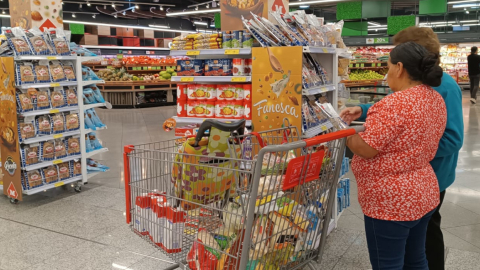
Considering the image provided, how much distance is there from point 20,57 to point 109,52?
51.4 ft

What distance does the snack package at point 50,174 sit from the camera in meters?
4.61

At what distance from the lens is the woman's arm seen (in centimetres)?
174

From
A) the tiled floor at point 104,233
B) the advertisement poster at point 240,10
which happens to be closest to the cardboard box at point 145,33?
the tiled floor at point 104,233

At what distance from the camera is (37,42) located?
14.8ft

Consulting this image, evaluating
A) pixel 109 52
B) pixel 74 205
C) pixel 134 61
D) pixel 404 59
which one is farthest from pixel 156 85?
pixel 404 59

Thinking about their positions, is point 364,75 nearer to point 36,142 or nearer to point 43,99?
point 43,99

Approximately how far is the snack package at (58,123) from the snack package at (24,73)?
1.46ft

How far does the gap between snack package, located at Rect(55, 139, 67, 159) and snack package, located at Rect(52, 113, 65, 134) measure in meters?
0.12

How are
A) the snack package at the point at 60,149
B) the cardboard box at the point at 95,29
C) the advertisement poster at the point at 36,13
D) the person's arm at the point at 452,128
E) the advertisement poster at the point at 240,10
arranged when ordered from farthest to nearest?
the cardboard box at the point at 95,29
the advertisement poster at the point at 36,13
the snack package at the point at 60,149
the advertisement poster at the point at 240,10
the person's arm at the point at 452,128

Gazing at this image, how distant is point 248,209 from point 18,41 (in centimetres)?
365

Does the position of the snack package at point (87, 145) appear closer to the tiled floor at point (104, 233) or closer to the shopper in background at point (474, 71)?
the tiled floor at point (104, 233)

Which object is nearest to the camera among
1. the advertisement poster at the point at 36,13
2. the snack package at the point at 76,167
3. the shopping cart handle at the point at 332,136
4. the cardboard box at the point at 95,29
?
the shopping cart handle at the point at 332,136

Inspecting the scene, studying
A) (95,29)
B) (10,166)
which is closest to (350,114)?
(10,166)

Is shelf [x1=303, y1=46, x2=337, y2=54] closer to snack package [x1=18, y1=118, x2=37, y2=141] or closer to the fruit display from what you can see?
snack package [x1=18, y1=118, x2=37, y2=141]
